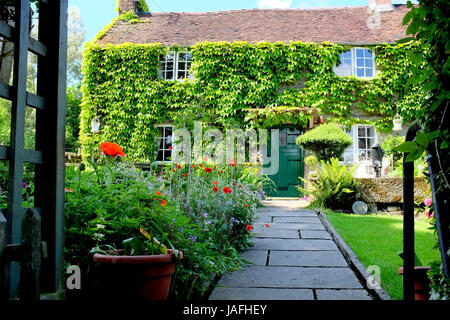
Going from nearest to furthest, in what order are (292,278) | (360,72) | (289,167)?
(292,278) → (289,167) → (360,72)

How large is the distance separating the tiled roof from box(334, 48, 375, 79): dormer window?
1.20ft

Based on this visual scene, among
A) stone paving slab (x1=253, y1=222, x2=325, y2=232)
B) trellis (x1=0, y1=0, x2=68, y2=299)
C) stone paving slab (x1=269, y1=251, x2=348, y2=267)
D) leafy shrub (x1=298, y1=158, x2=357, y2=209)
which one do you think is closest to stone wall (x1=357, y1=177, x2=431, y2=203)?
leafy shrub (x1=298, y1=158, x2=357, y2=209)

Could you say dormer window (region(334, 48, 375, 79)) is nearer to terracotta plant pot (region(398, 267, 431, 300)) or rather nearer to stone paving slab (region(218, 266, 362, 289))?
stone paving slab (region(218, 266, 362, 289))

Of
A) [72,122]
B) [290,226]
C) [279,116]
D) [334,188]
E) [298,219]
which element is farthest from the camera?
[72,122]

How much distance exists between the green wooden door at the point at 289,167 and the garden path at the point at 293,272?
5620 mm

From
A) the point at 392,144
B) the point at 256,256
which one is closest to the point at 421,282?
the point at 256,256

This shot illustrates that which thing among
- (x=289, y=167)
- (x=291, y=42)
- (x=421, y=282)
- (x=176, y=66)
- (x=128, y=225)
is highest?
(x=291, y=42)

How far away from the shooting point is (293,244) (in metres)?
4.11

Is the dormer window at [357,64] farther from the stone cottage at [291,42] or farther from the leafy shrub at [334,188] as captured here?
the leafy shrub at [334,188]

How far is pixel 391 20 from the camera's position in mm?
→ 12766

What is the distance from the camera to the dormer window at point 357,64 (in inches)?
460

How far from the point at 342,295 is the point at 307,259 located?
957 millimetres

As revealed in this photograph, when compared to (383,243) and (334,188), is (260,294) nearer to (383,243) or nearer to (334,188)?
(383,243)

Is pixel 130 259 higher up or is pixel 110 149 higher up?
pixel 110 149
